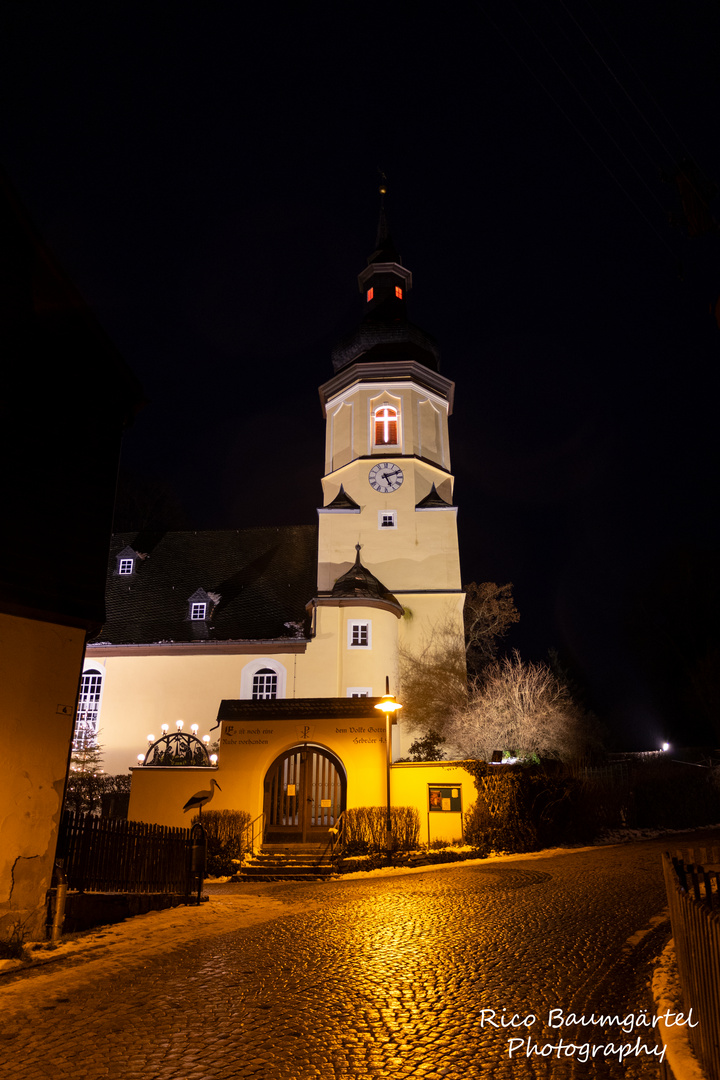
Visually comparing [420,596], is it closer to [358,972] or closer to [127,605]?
[127,605]

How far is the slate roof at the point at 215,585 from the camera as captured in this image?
29750 millimetres

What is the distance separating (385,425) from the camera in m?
34.5

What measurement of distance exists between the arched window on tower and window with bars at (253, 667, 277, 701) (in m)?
11.8

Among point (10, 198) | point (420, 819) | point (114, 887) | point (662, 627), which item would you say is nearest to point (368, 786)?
point (420, 819)

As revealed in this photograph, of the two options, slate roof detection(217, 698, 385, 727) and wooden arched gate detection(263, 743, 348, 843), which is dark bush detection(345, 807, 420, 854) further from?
slate roof detection(217, 698, 385, 727)

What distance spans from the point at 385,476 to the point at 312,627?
8252 millimetres

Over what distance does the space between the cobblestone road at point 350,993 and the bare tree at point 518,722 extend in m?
15.4

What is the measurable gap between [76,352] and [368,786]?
12975 millimetres

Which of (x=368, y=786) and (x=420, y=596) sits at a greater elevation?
(x=420, y=596)

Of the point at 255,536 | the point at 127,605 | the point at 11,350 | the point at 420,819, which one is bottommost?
the point at 420,819

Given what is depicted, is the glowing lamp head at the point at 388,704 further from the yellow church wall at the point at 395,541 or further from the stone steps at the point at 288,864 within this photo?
the yellow church wall at the point at 395,541

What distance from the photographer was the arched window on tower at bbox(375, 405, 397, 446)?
34.2 metres

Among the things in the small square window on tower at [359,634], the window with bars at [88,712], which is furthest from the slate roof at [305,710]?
the window with bars at [88,712]

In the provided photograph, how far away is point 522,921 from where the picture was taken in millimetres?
9719
